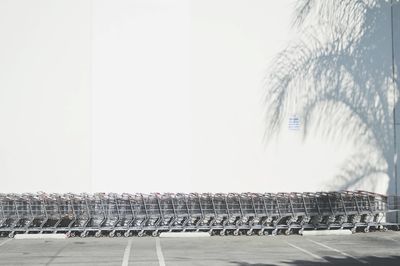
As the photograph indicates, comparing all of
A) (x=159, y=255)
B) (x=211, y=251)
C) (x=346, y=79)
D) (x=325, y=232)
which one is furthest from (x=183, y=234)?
(x=346, y=79)

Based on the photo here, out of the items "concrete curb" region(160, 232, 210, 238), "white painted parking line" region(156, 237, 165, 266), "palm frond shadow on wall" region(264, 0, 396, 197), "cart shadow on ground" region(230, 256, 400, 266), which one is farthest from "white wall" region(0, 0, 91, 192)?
"cart shadow on ground" region(230, 256, 400, 266)

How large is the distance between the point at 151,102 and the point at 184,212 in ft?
10.2

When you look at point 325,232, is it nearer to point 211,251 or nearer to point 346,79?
point 211,251

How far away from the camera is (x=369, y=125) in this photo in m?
17.9

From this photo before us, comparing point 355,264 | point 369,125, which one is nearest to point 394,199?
point 369,125

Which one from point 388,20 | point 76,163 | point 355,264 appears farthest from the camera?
point 388,20

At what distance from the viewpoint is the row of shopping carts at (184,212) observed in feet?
52.0

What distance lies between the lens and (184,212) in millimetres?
16234

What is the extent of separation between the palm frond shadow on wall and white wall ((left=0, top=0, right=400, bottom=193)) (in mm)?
118

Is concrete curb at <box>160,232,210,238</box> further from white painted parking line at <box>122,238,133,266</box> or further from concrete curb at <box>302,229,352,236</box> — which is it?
concrete curb at <box>302,229,352,236</box>

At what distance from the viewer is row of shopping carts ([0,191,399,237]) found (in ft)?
52.0

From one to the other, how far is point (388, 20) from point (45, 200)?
35.0ft

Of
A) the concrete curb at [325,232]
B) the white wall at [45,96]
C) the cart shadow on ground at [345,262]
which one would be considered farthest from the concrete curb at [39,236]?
the concrete curb at [325,232]

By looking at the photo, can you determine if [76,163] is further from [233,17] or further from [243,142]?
[233,17]
